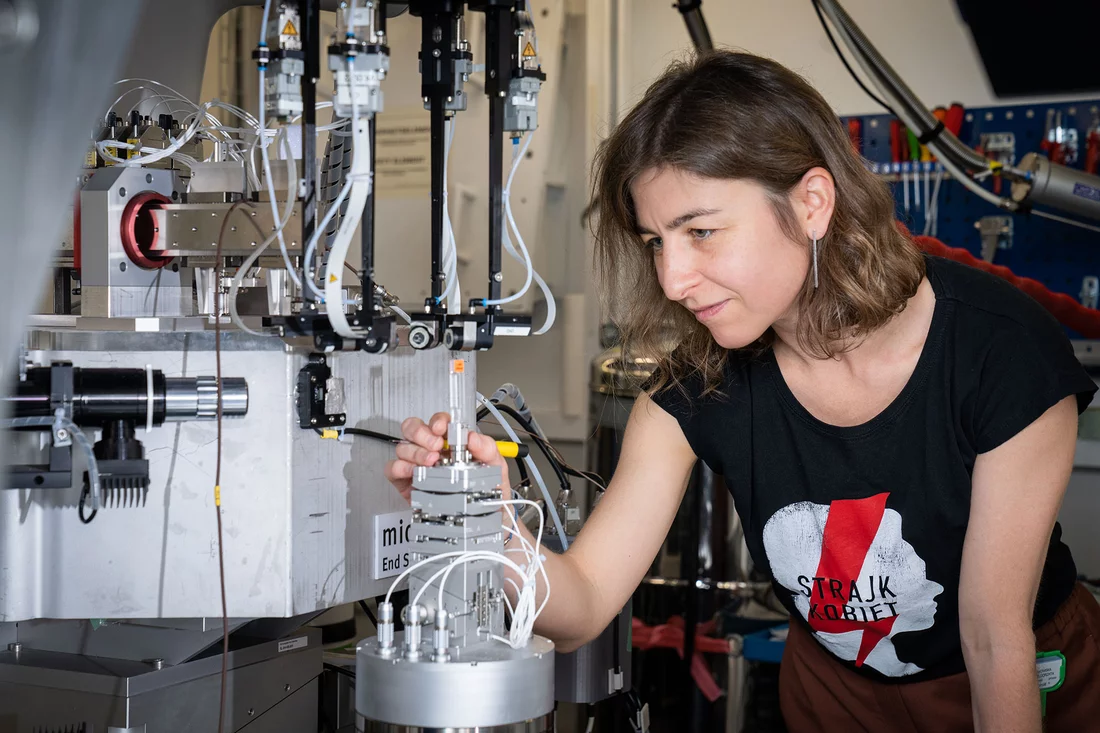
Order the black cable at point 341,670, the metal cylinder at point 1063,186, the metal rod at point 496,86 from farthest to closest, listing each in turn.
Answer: the metal cylinder at point 1063,186 → the black cable at point 341,670 → the metal rod at point 496,86

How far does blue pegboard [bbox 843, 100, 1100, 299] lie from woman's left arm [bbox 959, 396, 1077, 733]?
1.52 meters

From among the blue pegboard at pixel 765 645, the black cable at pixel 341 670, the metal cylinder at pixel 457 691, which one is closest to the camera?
the metal cylinder at pixel 457 691

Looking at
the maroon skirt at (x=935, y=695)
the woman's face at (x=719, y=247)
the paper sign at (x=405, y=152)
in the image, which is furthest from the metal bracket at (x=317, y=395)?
the paper sign at (x=405, y=152)

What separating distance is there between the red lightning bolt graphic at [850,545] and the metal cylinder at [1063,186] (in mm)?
1342

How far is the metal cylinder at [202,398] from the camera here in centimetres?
87

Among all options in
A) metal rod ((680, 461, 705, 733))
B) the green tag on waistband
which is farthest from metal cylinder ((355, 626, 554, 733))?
metal rod ((680, 461, 705, 733))

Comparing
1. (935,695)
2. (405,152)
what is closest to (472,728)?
(935,695)

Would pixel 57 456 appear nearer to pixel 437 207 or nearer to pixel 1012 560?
pixel 437 207

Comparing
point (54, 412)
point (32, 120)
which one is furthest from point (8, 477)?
point (32, 120)

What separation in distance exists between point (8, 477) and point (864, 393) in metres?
0.86

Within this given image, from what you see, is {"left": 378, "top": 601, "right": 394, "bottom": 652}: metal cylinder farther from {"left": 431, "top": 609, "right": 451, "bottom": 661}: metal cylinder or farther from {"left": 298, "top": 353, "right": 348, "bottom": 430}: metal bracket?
{"left": 298, "top": 353, "right": 348, "bottom": 430}: metal bracket

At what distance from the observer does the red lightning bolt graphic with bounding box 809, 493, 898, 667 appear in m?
1.12

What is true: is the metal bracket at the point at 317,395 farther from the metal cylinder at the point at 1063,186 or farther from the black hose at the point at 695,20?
the metal cylinder at the point at 1063,186

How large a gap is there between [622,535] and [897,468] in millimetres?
309
